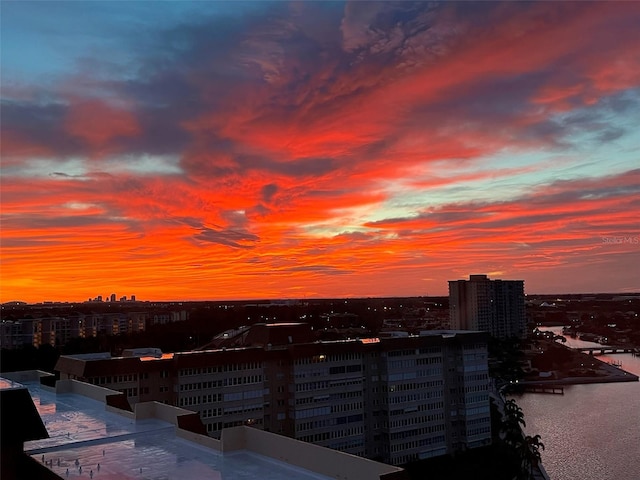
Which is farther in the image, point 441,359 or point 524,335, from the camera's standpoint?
point 524,335

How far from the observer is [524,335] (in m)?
110

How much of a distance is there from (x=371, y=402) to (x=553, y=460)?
11992 mm

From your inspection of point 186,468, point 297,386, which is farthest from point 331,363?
point 186,468

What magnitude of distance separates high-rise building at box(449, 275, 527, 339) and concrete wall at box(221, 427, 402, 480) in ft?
318

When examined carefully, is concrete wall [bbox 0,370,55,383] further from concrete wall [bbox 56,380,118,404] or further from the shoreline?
the shoreline

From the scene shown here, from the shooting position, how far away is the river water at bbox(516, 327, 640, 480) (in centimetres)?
3403

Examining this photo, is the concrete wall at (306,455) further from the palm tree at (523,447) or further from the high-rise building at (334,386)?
the palm tree at (523,447)

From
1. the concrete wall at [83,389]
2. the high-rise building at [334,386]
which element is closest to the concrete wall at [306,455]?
the concrete wall at [83,389]

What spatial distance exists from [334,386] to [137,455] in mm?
21797

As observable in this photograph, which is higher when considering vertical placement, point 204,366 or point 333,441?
point 204,366

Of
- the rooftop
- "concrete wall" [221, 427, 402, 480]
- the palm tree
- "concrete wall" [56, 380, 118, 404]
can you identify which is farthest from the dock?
"concrete wall" [221, 427, 402, 480]

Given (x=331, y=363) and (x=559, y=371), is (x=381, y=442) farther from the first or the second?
(x=559, y=371)

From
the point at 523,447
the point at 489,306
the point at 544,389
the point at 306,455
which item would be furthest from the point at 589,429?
the point at 489,306

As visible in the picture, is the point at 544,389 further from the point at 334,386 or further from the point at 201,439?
the point at 201,439
